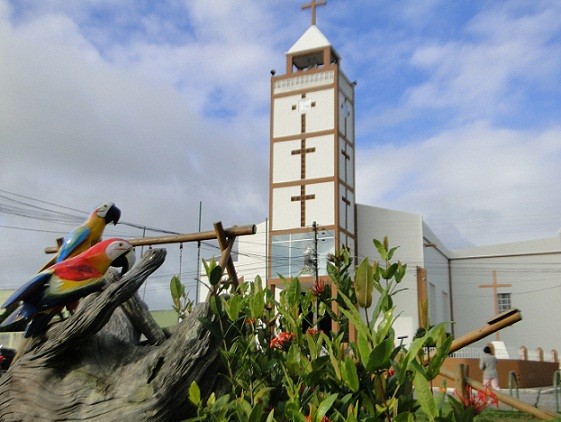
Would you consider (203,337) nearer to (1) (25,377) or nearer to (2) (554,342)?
(1) (25,377)

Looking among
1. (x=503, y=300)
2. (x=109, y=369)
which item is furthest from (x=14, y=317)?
(x=503, y=300)

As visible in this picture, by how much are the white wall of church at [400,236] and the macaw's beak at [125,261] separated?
2038 cm

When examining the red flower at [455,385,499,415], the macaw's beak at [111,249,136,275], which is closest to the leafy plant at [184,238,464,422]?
the red flower at [455,385,499,415]

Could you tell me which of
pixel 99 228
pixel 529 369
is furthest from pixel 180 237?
pixel 529 369

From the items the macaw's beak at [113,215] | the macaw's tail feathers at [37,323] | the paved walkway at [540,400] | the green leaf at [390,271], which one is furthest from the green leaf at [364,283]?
the paved walkway at [540,400]

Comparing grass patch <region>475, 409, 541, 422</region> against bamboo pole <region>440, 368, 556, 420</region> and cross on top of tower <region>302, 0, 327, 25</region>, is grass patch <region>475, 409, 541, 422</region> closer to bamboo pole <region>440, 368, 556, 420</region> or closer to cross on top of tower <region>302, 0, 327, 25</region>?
bamboo pole <region>440, 368, 556, 420</region>

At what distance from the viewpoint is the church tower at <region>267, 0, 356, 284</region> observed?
22938mm

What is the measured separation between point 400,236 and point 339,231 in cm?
329

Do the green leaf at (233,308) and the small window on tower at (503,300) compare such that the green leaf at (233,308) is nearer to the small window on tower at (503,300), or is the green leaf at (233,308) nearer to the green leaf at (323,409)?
the green leaf at (323,409)

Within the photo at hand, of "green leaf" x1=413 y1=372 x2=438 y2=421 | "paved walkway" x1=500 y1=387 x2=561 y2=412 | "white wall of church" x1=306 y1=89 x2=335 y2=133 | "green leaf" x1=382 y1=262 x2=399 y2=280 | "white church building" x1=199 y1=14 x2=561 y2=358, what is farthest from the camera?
"white wall of church" x1=306 y1=89 x2=335 y2=133

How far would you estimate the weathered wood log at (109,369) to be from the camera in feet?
10.4

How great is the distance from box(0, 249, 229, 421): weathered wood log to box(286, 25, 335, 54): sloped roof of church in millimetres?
22253

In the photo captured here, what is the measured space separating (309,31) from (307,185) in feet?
22.1

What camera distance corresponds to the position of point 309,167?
77.1 ft
